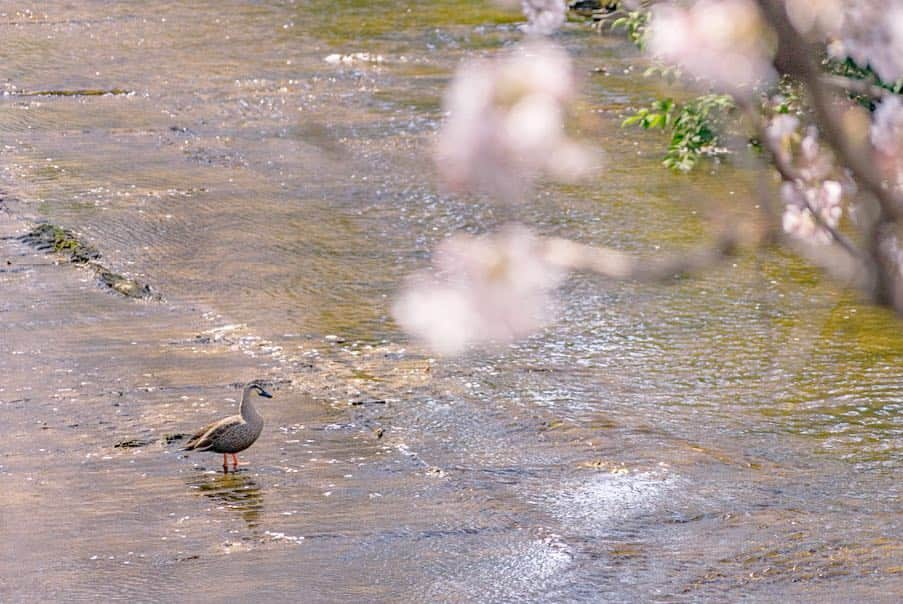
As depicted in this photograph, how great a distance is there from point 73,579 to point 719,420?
343 cm

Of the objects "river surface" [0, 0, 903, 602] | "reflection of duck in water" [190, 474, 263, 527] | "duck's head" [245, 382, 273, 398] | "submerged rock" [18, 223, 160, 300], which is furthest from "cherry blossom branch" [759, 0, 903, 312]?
"submerged rock" [18, 223, 160, 300]

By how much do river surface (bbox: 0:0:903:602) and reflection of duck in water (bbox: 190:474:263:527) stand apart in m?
0.02

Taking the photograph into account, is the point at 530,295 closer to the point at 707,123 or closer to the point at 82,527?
the point at 82,527

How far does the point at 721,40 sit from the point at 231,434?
524cm

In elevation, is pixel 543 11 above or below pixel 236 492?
above

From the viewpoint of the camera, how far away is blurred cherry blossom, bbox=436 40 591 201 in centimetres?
213

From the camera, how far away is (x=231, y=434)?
7.25 meters

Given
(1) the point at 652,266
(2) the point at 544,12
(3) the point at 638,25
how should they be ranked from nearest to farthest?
(1) the point at 652,266 → (2) the point at 544,12 → (3) the point at 638,25

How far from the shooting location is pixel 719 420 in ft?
26.5

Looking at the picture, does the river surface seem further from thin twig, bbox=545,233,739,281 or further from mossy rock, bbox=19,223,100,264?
thin twig, bbox=545,233,739,281

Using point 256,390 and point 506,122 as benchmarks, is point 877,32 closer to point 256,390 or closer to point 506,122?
point 506,122

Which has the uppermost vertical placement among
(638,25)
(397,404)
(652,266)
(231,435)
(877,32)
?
(877,32)

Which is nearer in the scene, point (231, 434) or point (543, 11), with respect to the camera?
point (543, 11)

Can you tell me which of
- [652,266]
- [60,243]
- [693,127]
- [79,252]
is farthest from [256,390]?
[652,266]
